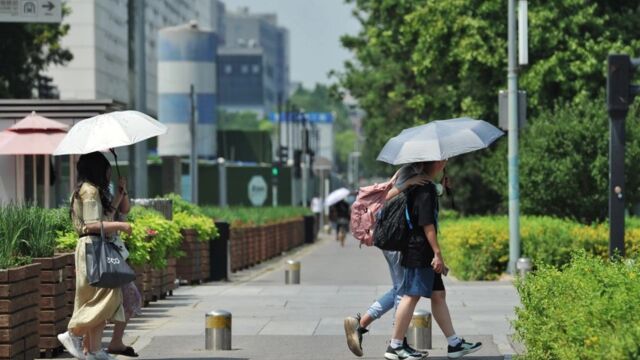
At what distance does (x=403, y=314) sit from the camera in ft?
39.4

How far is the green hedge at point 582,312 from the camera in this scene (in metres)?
7.64

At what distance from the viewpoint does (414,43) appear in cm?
4222

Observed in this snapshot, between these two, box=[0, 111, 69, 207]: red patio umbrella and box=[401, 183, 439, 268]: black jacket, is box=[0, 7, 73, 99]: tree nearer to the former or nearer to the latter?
box=[0, 111, 69, 207]: red patio umbrella

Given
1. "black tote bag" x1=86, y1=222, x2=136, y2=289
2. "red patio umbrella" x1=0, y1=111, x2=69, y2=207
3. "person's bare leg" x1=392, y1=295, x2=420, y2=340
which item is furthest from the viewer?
"red patio umbrella" x1=0, y1=111, x2=69, y2=207

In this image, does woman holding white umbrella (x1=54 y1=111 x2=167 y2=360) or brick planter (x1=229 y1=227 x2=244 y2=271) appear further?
brick planter (x1=229 y1=227 x2=244 y2=271)

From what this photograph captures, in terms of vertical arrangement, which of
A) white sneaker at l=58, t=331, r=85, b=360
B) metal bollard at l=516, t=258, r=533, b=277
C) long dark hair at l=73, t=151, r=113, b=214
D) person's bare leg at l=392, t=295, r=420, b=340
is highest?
long dark hair at l=73, t=151, r=113, b=214

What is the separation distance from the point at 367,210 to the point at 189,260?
42.2 feet

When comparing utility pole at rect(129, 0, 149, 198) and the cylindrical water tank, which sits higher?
the cylindrical water tank

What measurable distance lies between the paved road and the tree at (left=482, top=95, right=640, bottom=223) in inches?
227

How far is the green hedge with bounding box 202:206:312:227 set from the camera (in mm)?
33269

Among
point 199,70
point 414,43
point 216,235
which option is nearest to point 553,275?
point 216,235

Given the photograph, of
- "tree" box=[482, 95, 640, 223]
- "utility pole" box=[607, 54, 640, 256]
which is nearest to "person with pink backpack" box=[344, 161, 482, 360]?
"utility pole" box=[607, 54, 640, 256]

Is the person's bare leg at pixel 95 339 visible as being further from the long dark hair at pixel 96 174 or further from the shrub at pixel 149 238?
the shrub at pixel 149 238

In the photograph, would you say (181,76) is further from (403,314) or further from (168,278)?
(403,314)
